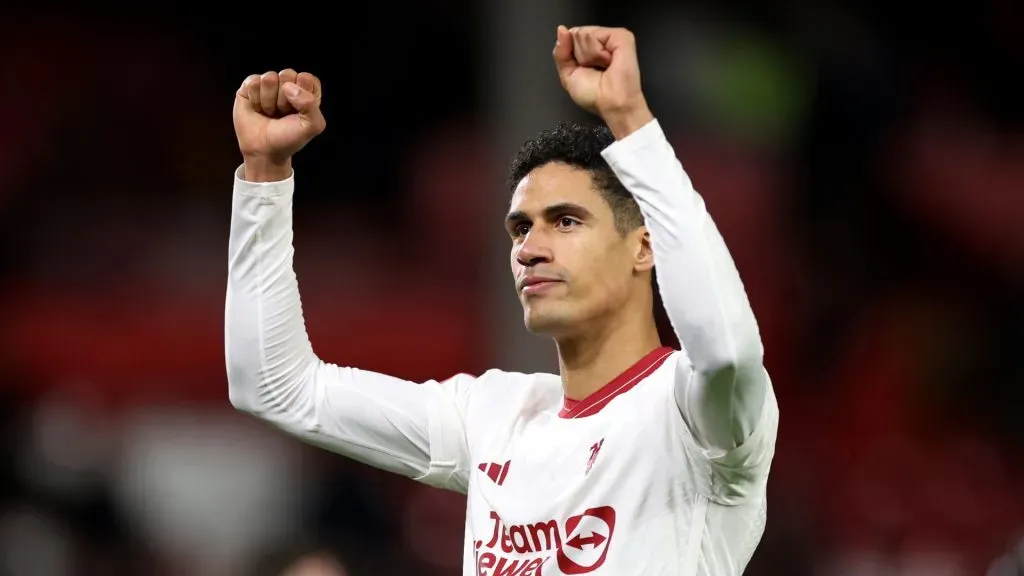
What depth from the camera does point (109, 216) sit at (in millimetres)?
8820

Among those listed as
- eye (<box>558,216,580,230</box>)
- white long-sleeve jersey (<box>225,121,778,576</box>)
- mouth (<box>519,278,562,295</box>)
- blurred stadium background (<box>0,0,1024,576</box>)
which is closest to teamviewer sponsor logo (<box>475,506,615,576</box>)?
white long-sleeve jersey (<box>225,121,778,576</box>)

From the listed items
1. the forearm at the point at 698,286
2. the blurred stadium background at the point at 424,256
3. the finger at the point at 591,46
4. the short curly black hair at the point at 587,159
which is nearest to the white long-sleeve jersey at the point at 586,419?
the forearm at the point at 698,286

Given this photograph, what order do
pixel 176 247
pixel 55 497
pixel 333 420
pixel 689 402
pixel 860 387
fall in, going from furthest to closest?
pixel 176 247, pixel 860 387, pixel 55 497, pixel 333 420, pixel 689 402

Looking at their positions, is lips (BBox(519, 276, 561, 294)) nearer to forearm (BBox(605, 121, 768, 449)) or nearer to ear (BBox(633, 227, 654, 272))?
ear (BBox(633, 227, 654, 272))

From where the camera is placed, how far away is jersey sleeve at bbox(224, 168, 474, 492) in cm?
330

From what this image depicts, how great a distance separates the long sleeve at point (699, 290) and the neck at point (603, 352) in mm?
468

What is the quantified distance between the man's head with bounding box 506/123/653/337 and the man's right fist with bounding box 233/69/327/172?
0.46 metres

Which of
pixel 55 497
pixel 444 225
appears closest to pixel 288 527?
pixel 55 497

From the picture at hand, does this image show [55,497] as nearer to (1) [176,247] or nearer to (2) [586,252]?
(1) [176,247]

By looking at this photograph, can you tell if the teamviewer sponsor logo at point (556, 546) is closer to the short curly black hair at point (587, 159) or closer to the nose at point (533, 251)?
the nose at point (533, 251)

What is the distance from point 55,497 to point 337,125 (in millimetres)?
3181

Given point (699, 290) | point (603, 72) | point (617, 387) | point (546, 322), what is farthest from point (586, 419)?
point (603, 72)

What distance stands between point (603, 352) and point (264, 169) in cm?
81

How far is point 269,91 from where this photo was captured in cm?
322
